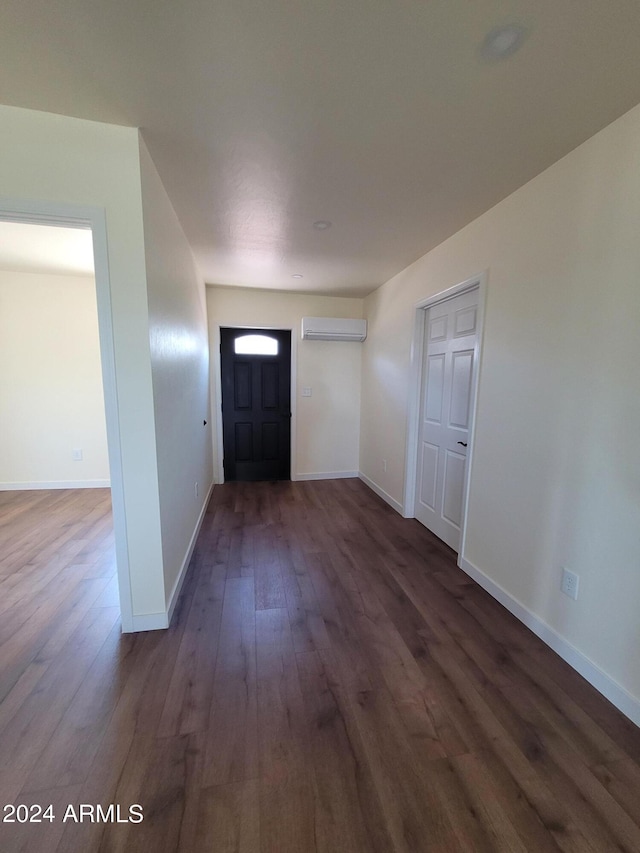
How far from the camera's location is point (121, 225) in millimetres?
1494

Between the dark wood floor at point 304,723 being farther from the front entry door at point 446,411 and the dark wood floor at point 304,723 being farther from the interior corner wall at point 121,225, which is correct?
→ the front entry door at point 446,411

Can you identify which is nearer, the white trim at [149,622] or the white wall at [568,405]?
the white wall at [568,405]

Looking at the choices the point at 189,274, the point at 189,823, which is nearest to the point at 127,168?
the point at 189,274

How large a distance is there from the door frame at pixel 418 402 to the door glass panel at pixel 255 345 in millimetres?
1944

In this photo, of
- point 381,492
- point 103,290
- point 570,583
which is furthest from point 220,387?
point 570,583

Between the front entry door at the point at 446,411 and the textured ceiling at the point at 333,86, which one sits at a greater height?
the textured ceiling at the point at 333,86

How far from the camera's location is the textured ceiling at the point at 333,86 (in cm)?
100

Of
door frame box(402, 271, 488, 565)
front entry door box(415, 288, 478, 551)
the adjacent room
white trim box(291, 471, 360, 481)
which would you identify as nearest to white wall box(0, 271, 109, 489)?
the adjacent room

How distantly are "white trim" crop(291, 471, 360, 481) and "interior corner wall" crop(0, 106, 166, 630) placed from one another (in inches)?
113

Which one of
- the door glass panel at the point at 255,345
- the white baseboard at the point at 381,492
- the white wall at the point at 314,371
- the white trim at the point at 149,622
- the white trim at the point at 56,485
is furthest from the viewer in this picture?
the door glass panel at the point at 255,345

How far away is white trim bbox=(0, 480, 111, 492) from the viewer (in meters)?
3.82

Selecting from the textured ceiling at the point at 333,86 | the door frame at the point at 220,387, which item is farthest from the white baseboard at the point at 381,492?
the textured ceiling at the point at 333,86

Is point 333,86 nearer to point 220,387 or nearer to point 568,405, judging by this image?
point 568,405

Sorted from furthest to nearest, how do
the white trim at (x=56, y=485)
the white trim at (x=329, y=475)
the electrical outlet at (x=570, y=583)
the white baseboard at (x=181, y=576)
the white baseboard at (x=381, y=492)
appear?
the white trim at (x=329, y=475), the white trim at (x=56, y=485), the white baseboard at (x=381, y=492), the white baseboard at (x=181, y=576), the electrical outlet at (x=570, y=583)
